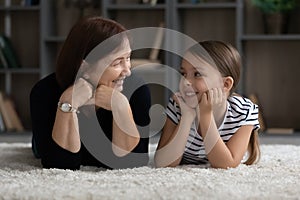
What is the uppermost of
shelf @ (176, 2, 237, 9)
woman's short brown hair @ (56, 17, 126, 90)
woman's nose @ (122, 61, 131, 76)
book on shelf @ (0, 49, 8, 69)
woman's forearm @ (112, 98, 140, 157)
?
shelf @ (176, 2, 237, 9)

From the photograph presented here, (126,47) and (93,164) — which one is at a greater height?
(126,47)

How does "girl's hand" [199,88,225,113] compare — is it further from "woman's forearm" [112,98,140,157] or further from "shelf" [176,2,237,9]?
"shelf" [176,2,237,9]

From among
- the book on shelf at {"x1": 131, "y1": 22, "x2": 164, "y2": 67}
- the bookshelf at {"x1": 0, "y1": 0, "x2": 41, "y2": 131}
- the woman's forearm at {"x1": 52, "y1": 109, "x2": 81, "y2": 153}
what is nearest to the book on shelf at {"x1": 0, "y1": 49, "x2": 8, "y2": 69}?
the bookshelf at {"x1": 0, "y1": 0, "x2": 41, "y2": 131}

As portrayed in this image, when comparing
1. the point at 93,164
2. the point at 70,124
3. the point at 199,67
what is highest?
the point at 199,67

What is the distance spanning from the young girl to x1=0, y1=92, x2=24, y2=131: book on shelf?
7.72ft

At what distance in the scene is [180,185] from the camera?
128 cm

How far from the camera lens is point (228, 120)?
1727mm

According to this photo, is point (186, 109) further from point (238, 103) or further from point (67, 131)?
point (67, 131)

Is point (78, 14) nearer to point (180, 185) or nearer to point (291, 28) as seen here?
point (291, 28)

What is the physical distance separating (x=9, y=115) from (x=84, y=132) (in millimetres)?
2325

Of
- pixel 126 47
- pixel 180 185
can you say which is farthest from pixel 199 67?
pixel 180 185

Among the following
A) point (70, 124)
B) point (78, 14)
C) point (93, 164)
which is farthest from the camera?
point (78, 14)

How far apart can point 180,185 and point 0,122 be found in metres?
2.82

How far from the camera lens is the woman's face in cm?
163
